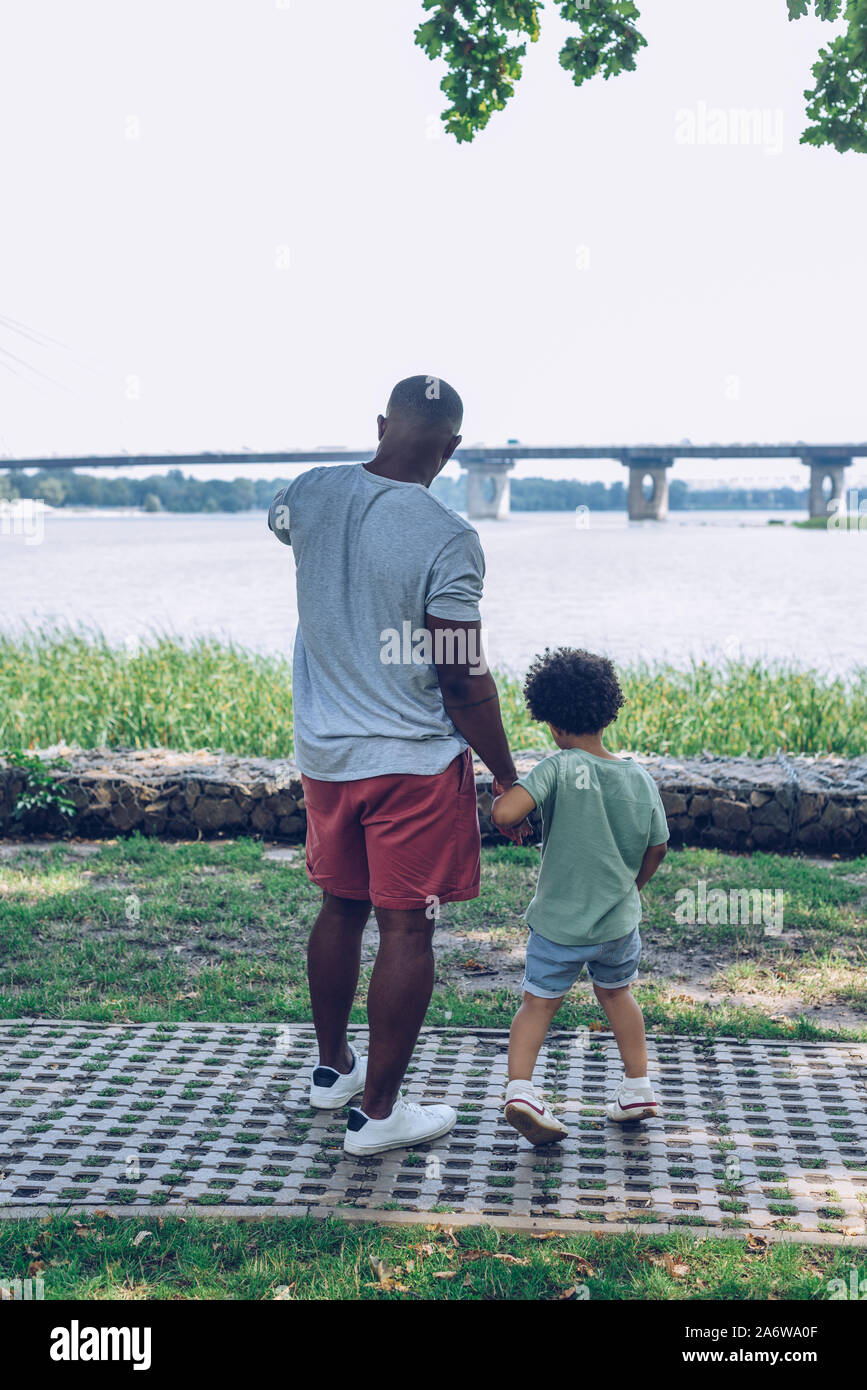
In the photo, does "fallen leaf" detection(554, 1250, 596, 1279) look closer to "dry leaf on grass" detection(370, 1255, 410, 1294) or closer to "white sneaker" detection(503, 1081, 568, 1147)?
"dry leaf on grass" detection(370, 1255, 410, 1294)

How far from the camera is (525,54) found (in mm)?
7062

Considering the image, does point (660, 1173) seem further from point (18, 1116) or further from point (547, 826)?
point (18, 1116)

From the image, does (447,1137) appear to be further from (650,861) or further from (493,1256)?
(650,861)

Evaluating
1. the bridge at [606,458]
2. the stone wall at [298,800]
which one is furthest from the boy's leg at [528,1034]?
the bridge at [606,458]

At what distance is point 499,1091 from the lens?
417 cm

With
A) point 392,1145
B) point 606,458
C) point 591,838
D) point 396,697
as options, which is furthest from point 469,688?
point 606,458

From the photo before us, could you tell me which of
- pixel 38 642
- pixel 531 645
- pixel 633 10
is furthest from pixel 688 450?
pixel 633 10

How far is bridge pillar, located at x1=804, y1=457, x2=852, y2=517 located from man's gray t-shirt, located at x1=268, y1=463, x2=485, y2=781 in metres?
66.9

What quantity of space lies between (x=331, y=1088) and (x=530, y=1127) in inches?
27.8

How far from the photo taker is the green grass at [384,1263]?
2955 millimetres

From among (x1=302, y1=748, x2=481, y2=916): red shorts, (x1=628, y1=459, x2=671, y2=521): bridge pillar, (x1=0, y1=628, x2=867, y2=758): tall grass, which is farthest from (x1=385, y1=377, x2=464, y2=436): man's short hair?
(x1=628, y1=459, x2=671, y2=521): bridge pillar

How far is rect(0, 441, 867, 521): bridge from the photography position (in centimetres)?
4762

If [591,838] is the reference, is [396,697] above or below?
above
